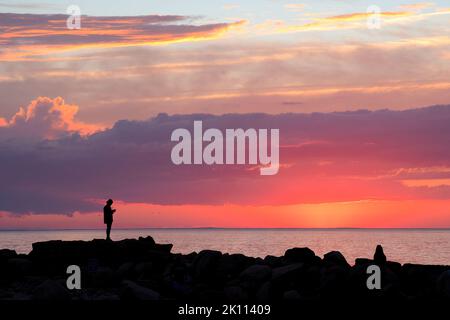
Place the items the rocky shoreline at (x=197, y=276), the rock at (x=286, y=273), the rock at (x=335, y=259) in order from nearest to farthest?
1. the rocky shoreline at (x=197, y=276)
2. the rock at (x=286, y=273)
3. the rock at (x=335, y=259)

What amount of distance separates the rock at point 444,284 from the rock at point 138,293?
9.17 m

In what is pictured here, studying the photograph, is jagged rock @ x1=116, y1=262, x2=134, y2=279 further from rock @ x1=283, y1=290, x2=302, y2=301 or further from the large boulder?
rock @ x1=283, y1=290, x2=302, y2=301

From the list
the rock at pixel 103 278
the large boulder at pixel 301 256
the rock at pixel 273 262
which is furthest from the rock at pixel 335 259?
the rock at pixel 103 278

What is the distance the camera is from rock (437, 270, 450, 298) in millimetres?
26844

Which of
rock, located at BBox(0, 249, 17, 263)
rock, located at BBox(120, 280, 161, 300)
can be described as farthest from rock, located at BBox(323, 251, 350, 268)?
rock, located at BBox(0, 249, 17, 263)

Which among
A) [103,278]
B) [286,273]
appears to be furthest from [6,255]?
[286,273]

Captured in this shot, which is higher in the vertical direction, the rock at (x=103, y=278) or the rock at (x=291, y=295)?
the rock at (x=103, y=278)

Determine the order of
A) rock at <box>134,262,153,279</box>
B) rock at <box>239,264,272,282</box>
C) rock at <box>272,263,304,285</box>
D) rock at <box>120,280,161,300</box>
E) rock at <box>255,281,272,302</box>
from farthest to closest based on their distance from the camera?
1. rock at <box>134,262,153,279</box>
2. rock at <box>239,264,272,282</box>
3. rock at <box>272,263,304,285</box>
4. rock at <box>255,281,272,302</box>
5. rock at <box>120,280,161,300</box>

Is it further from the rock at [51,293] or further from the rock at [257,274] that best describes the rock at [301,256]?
the rock at [51,293]

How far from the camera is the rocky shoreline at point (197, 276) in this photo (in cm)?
2592

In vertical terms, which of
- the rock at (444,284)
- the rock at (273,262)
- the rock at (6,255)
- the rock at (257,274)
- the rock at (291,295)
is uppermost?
the rock at (6,255)

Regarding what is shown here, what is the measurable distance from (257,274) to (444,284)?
6.13 m

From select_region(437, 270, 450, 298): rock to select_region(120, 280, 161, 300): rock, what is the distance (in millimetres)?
9170

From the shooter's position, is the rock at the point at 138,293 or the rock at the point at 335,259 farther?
the rock at the point at 335,259
